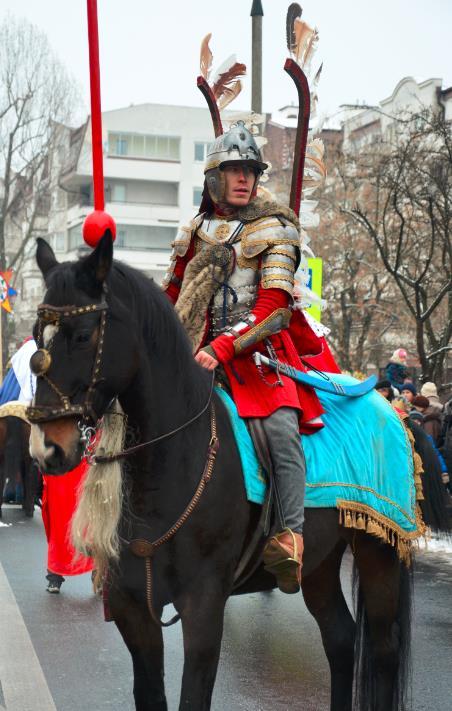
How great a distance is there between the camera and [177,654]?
6977 mm

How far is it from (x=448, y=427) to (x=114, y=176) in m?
60.2

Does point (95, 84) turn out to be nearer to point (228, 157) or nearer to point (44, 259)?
point (228, 157)

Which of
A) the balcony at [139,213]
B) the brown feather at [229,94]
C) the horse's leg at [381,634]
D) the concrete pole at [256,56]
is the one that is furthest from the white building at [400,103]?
the horse's leg at [381,634]

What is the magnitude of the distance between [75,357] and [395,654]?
258 centimetres

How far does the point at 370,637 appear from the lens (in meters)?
5.46

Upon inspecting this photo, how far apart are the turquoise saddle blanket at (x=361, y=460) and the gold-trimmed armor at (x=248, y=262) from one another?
355 mm

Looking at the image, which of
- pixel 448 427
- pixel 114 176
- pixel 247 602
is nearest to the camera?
pixel 247 602

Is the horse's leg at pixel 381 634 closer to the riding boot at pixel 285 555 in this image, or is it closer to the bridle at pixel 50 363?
the riding boot at pixel 285 555

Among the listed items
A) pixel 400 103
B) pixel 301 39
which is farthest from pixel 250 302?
pixel 400 103

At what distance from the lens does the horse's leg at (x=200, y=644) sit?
13.1 feet

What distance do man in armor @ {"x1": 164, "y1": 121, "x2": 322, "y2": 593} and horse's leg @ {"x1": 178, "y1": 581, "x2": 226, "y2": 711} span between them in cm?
45

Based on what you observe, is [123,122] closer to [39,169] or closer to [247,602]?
[39,169]

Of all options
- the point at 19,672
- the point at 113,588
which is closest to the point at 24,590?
the point at 19,672

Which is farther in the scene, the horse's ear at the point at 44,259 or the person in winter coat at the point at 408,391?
the person in winter coat at the point at 408,391
